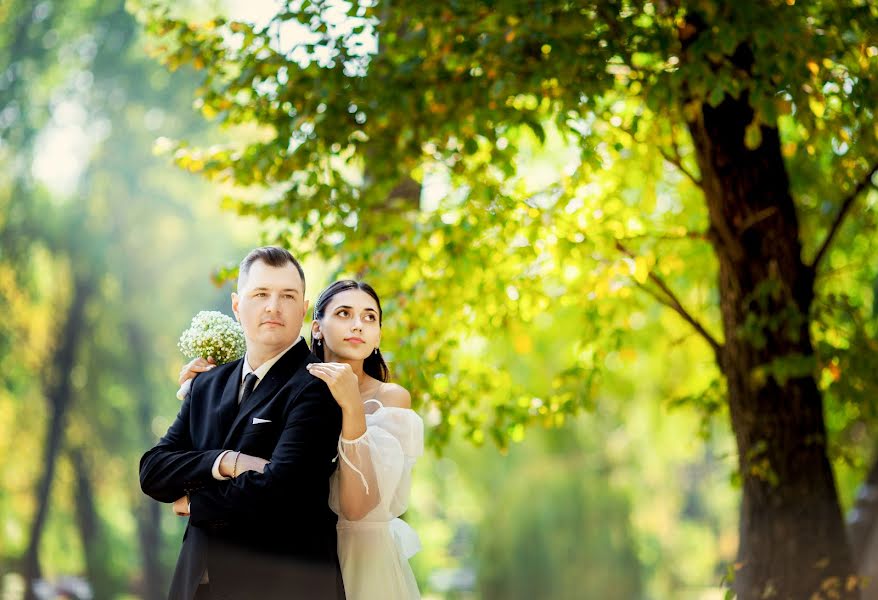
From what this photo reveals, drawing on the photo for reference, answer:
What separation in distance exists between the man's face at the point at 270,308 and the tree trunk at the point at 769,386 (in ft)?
11.0

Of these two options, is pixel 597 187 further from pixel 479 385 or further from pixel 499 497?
pixel 499 497

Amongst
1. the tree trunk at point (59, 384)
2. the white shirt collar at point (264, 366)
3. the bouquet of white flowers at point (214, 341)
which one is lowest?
the white shirt collar at point (264, 366)

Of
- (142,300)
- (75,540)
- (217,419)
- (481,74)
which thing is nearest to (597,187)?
(481,74)

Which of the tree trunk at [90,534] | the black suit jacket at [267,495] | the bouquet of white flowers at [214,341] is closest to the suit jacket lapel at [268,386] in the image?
the black suit jacket at [267,495]

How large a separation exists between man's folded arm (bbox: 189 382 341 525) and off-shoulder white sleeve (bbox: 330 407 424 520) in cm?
7

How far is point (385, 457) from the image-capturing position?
2969mm

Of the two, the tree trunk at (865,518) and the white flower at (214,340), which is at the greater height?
the white flower at (214,340)

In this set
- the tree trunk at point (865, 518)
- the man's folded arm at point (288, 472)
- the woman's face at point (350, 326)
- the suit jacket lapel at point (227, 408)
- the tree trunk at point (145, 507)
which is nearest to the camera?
the man's folded arm at point (288, 472)

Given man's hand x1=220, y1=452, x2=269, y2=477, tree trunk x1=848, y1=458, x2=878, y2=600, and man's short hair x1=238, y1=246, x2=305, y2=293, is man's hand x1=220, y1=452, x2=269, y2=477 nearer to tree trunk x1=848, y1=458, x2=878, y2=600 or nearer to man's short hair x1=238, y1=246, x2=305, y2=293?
man's short hair x1=238, y1=246, x2=305, y2=293

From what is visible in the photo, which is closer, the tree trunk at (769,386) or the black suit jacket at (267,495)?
the black suit jacket at (267,495)

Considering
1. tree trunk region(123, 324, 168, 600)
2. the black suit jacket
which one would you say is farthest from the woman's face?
tree trunk region(123, 324, 168, 600)

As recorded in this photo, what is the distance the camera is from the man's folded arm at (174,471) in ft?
9.28

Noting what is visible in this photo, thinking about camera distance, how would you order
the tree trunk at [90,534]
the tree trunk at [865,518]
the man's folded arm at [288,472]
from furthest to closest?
the tree trunk at [90,534] → the tree trunk at [865,518] → the man's folded arm at [288,472]

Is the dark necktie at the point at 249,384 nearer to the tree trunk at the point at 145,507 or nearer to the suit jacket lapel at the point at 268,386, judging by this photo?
the suit jacket lapel at the point at 268,386
